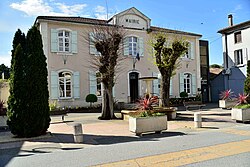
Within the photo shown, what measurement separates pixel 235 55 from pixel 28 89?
2662 centimetres

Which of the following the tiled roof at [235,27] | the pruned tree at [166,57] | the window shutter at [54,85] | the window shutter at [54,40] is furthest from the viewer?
the tiled roof at [235,27]

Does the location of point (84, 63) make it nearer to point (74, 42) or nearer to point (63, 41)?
point (74, 42)

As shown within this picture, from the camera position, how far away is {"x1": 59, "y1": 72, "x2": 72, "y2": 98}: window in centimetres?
2192

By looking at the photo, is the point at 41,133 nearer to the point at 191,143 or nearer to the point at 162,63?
the point at 191,143

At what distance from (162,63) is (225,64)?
17477 mm

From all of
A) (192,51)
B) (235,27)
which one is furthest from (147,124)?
(235,27)

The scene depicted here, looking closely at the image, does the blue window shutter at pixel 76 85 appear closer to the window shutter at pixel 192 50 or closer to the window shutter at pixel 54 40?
the window shutter at pixel 54 40

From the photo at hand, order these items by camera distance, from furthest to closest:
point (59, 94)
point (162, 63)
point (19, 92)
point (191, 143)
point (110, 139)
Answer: point (59, 94) → point (162, 63) → point (19, 92) → point (110, 139) → point (191, 143)

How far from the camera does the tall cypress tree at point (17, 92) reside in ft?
33.3

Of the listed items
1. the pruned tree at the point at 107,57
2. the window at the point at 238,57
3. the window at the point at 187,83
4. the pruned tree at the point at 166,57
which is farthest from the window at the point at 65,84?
the window at the point at 238,57

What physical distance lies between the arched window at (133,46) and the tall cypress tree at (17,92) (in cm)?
1518

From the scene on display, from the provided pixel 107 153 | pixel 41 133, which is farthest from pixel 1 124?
pixel 107 153

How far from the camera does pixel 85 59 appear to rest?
23.0 m

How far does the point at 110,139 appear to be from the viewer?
9.59 meters
